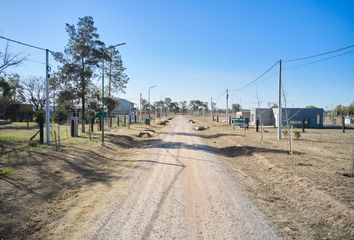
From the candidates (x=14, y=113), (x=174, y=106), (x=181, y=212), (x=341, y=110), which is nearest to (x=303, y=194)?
(x=181, y=212)

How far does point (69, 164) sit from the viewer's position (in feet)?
42.5

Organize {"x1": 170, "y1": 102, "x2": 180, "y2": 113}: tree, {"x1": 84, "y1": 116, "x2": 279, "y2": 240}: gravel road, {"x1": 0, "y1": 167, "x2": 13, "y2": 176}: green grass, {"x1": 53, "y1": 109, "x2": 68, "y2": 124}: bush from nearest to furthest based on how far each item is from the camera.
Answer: {"x1": 84, "y1": 116, "x2": 279, "y2": 240}: gravel road < {"x1": 0, "y1": 167, "x2": 13, "y2": 176}: green grass < {"x1": 53, "y1": 109, "x2": 68, "y2": 124}: bush < {"x1": 170, "y1": 102, "x2": 180, "y2": 113}: tree

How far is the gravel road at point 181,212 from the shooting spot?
5514mm

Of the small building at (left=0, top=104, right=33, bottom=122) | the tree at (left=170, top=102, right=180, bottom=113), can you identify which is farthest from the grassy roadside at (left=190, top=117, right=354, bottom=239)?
the tree at (left=170, top=102, right=180, bottom=113)

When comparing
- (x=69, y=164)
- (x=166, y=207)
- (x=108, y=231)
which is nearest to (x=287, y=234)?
(x=166, y=207)

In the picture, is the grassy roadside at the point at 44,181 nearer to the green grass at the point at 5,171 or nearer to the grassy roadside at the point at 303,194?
the green grass at the point at 5,171

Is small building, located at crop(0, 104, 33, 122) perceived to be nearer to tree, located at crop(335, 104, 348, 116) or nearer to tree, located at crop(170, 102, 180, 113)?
tree, located at crop(335, 104, 348, 116)

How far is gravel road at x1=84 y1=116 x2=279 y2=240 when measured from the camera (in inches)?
217

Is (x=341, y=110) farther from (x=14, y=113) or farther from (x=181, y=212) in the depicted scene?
(x=181, y=212)

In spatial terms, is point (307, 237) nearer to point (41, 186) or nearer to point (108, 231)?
point (108, 231)

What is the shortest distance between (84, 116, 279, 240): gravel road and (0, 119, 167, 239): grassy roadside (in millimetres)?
1218

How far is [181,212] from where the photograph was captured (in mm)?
6641

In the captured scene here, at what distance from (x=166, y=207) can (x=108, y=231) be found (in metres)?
1.77

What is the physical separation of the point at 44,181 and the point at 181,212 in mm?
5507
